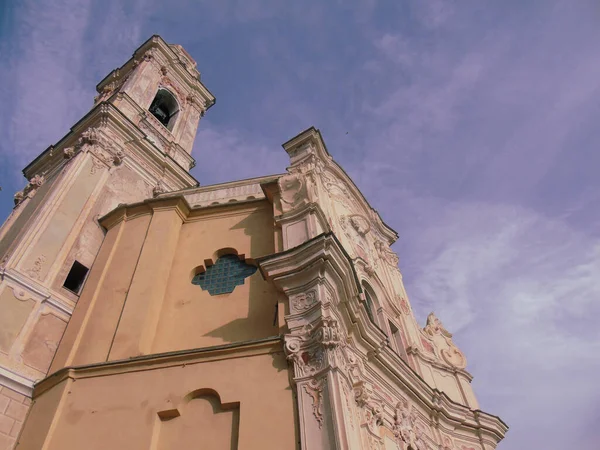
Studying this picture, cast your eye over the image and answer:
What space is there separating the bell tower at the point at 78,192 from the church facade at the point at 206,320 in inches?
2.0

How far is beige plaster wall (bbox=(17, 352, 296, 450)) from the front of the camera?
8.03 m

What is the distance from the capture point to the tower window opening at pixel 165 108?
23.1 metres

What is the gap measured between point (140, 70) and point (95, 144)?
314 inches

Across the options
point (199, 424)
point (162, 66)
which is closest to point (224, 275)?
point (199, 424)

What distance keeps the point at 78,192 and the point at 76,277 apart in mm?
2750

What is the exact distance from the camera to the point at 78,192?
46.2 ft

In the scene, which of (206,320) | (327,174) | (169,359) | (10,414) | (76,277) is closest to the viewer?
(169,359)

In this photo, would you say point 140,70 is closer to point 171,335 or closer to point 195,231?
point 195,231

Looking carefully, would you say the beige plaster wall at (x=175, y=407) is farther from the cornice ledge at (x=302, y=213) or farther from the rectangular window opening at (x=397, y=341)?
the rectangular window opening at (x=397, y=341)

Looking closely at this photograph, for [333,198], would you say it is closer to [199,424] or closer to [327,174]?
[327,174]

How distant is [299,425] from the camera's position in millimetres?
7715

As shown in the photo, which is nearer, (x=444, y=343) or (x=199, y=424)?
(x=199, y=424)

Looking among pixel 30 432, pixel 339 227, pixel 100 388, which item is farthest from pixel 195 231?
pixel 30 432

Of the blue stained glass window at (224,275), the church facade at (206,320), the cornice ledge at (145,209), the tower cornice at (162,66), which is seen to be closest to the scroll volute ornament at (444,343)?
the church facade at (206,320)
